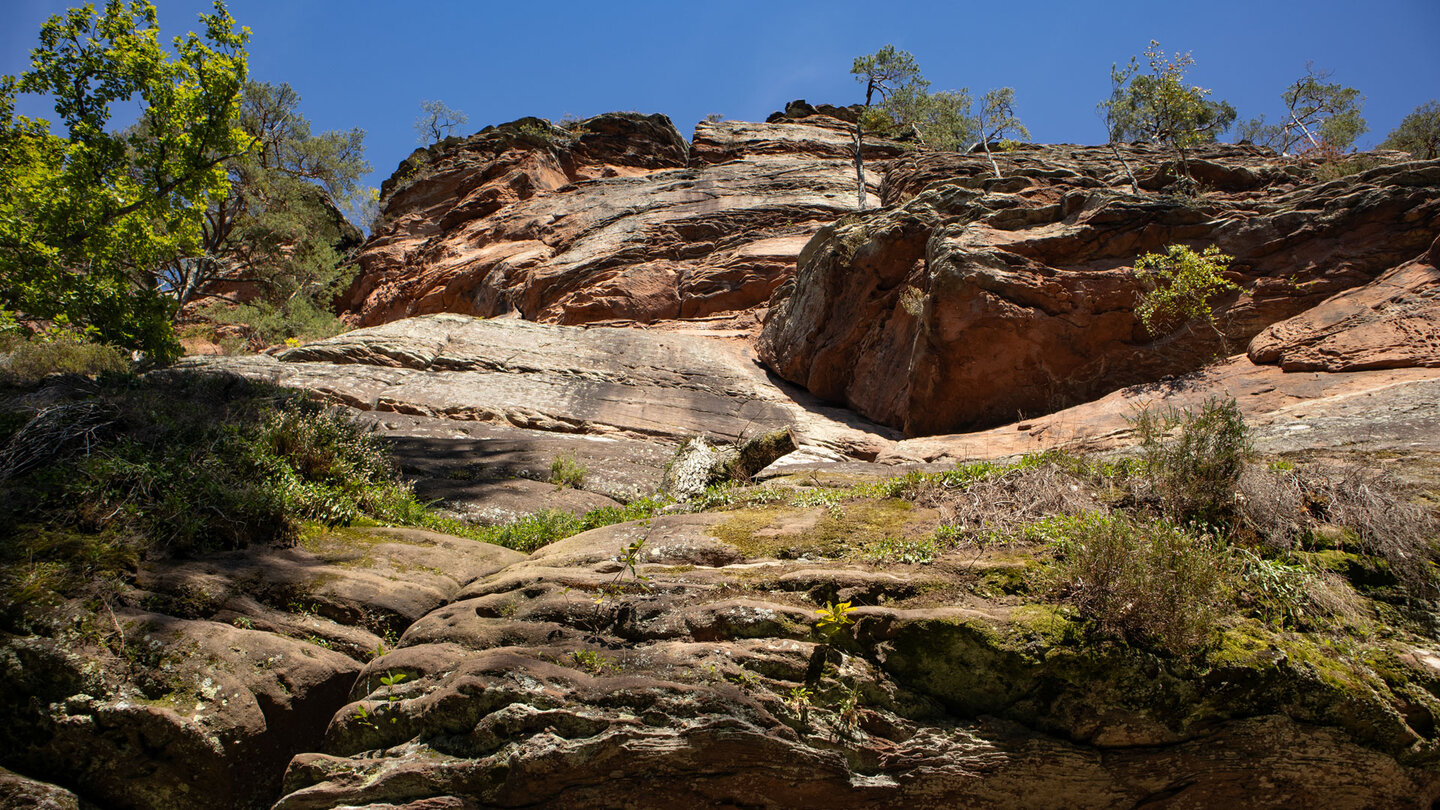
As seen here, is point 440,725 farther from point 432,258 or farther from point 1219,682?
point 432,258

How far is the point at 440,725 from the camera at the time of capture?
4.07 m

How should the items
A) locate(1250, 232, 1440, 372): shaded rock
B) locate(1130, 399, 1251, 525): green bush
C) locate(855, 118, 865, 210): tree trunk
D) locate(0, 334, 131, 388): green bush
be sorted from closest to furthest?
locate(1130, 399, 1251, 525): green bush < locate(1250, 232, 1440, 372): shaded rock < locate(0, 334, 131, 388): green bush < locate(855, 118, 865, 210): tree trunk

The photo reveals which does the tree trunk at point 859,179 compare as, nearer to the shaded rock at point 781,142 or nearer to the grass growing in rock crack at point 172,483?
the shaded rock at point 781,142

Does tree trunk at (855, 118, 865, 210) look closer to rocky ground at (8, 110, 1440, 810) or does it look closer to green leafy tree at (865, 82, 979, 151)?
green leafy tree at (865, 82, 979, 151)

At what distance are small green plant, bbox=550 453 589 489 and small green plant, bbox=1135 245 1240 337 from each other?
31.2ft

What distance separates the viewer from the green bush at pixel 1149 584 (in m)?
3.97

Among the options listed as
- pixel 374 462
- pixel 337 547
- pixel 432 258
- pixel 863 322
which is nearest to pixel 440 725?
pixel 337 547

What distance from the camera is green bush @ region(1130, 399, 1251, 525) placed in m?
5.25

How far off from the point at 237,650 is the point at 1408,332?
44.1 ft

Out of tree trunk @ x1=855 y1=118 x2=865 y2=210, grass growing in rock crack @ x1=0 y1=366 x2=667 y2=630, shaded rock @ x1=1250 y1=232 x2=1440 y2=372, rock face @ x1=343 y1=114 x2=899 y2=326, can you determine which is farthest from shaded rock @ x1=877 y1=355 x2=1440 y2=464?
tree trunk @ x1=855 y1=118 x2=865 y2=210

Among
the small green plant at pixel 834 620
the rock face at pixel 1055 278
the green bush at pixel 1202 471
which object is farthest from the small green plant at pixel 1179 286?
the small green plant at pixel 834 620

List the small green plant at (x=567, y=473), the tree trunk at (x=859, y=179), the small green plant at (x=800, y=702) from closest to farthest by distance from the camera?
the small green plant at (x=800, y=702), the small green plant at (x=567, y=473), the tree trunk at (x=859, y=179)

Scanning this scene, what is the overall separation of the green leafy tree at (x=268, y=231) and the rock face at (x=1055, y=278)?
21.1m

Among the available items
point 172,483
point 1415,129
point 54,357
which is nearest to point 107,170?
point 54,357
